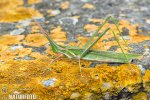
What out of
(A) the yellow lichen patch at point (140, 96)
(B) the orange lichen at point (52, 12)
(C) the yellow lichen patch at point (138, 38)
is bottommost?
(A) the yellow lichen patch at point (140, 96)

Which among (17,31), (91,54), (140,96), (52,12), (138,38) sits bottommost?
(140,96)

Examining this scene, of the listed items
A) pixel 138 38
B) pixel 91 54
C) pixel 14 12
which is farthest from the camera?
pixel 14 12

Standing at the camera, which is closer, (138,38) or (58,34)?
(138,38)

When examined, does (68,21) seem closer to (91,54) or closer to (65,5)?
(65,5)

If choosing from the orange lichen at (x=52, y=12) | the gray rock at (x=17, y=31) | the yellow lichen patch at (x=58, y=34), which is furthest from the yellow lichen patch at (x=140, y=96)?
the orange lichen at (x=52, y=12)

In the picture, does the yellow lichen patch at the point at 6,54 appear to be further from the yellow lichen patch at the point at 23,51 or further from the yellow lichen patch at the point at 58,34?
the yellow lichen patch at the point at 58,34

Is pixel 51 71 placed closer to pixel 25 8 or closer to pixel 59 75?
pixel 59 75

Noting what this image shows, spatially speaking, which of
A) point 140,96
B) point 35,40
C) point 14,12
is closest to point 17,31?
point 35,40

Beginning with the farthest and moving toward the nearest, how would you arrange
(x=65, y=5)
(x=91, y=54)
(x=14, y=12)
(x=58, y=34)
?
(x=65, y=5) < (x=14, y=12) < (x=58, y=34) < (x=91, y=54)
